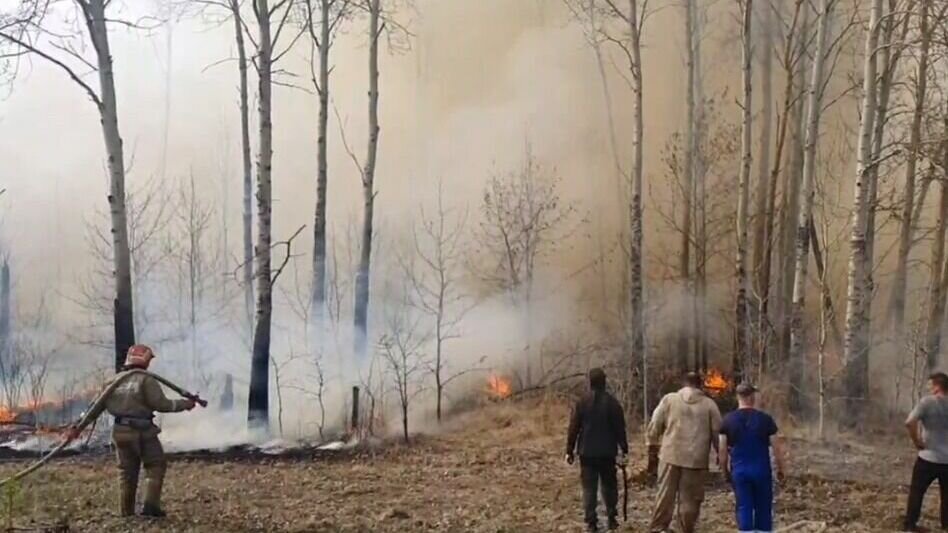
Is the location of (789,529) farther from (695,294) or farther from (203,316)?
(203,316)

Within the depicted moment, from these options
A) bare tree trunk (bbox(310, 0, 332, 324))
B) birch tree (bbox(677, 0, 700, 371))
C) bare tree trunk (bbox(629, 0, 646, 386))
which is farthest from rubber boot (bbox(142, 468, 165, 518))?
birch tree (bbox(677, 0, 700, 371))

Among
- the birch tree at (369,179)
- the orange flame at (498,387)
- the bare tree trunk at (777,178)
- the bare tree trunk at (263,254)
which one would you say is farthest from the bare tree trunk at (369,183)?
the bare tree trunk at (777,178)

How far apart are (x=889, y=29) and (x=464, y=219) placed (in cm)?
967

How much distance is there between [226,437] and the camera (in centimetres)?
1362

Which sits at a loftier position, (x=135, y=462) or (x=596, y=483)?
(x=135, y=462)

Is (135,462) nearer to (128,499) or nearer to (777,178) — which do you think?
(128,499)

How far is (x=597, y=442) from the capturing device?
8.28m

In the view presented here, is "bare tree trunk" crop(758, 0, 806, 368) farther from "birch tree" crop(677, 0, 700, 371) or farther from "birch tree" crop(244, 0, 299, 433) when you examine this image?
"birch tree" crop(244, 0, 299, 433)

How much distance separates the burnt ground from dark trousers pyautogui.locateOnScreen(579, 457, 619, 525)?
265mm

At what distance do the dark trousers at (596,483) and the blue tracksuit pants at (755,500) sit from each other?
1260 millimetres

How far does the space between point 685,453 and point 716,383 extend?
9.43 m

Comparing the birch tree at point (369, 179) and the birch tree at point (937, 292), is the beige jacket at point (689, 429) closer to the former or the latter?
the birch tree at point (369, 179)

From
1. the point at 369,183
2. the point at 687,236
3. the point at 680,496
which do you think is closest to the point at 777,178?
the point at 687,236

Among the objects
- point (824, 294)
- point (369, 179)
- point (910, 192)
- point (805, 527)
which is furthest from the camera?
point (910, 192)
